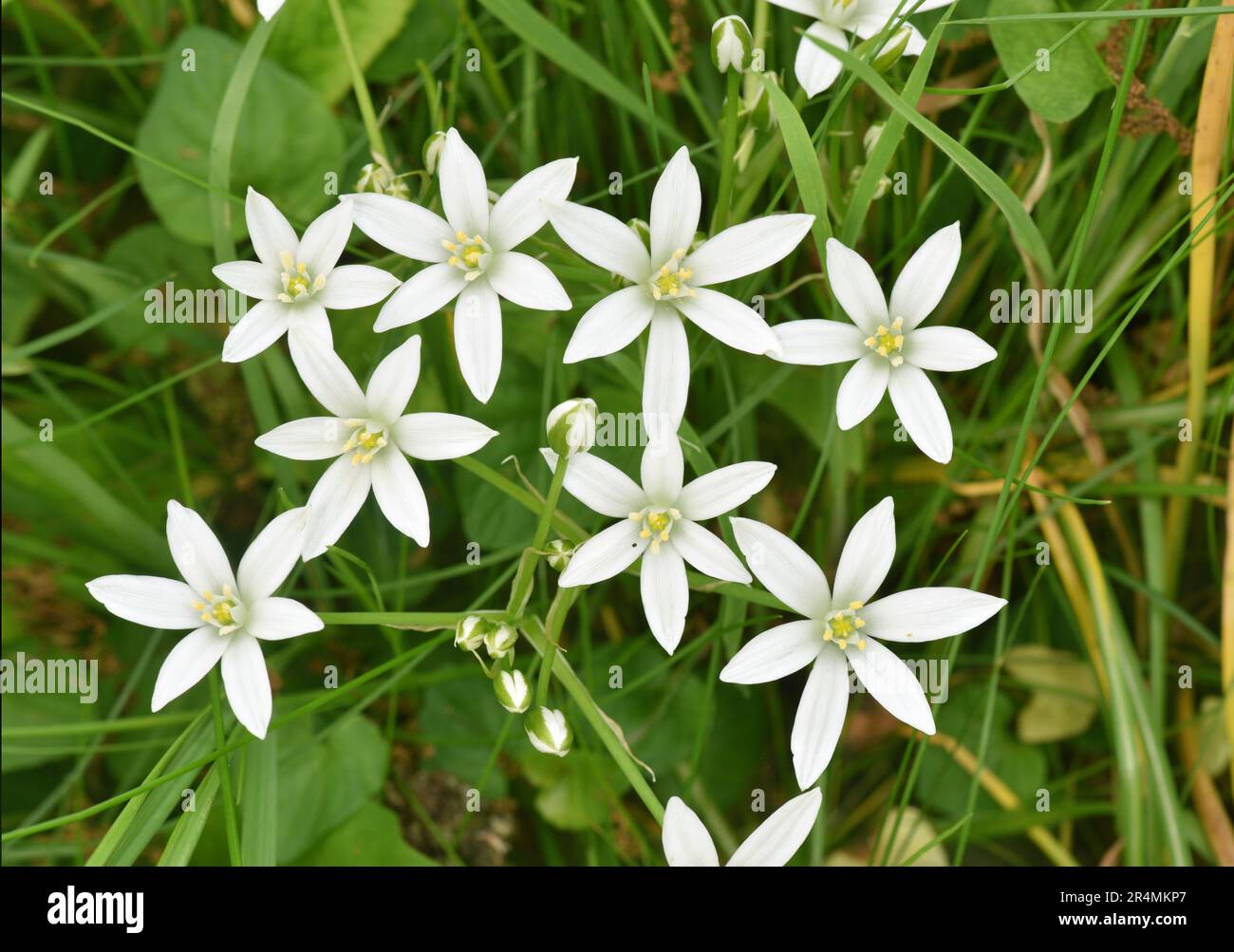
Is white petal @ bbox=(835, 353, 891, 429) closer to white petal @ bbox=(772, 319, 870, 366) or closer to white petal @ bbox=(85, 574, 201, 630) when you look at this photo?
white petal @ bbox=(772, 319, 870, 366)

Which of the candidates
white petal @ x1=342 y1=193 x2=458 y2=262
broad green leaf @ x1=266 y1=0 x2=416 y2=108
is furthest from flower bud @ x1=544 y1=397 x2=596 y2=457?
broad green leaf @ x1=266 y1=0 x2=416 y2=108

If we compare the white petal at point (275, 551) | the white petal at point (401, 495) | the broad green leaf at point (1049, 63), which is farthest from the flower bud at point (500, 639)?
the broad green leaf at point (1049, 63)

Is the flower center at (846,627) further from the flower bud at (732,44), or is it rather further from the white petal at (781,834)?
the flower bud at (732,44)

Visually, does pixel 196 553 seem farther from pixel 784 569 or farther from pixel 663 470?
pixel 784 569

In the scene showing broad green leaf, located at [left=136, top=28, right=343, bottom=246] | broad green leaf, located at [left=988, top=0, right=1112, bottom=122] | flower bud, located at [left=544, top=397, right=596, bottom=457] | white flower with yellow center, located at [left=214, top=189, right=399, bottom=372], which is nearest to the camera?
flower bud, located at [left=544, top=397, right=596, bottom=457]

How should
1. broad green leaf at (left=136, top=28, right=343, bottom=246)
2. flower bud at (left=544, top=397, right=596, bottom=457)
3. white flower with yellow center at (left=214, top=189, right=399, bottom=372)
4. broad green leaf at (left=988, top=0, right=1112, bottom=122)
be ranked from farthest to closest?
broad green leaf at (left=136, top=28, right=343, bottom=246)
broad green leaf at (left=988, top=0, right=1112, bottom=122)
white flower with yellow center at (left=214, top=189, right=399, bottom=372)
flower bud at (left=544, top=397, right=596, bottom=457)
